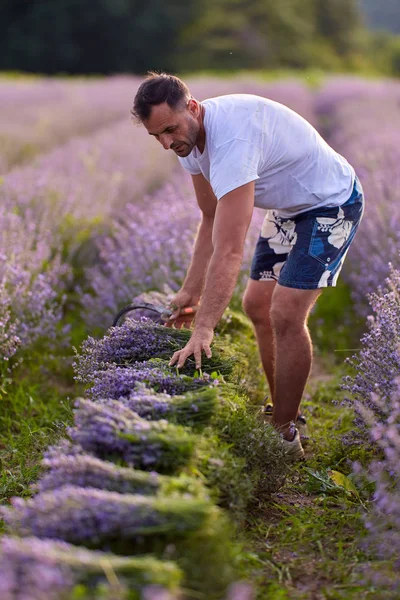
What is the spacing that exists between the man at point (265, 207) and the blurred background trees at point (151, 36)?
92.9 feet

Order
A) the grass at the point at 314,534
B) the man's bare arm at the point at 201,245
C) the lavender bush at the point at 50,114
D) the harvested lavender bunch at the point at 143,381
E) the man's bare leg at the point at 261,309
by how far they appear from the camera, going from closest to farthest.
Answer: the grass at the point at 314,534 → the harvested lavender bunch at the point at 143,381 → the man's bare arm at the point at 201,245 → the man's bare leg at the point at 261,309 → the lavender bush at the point at 50,114

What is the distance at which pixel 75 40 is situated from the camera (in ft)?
104

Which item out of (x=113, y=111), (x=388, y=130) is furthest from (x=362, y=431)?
(x=113, y=111)

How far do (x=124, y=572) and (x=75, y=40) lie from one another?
32458 millimetres

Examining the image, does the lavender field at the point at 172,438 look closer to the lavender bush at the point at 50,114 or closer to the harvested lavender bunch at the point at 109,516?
the harvested lavender bunch at the point at 109,516

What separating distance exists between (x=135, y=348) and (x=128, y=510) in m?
1.16

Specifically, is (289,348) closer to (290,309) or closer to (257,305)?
(290,309)

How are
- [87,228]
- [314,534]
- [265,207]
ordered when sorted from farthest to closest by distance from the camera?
[87,228] → [265,207] → [314,534]

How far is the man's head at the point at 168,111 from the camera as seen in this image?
2590 millimetres

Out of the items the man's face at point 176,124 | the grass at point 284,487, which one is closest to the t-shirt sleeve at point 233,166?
the man's face at point 176,124

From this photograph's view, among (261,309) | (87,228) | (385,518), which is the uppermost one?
(261,309)

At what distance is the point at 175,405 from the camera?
223 centimetres

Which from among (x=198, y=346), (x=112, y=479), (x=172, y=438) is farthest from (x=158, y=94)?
(x=112, y=479)

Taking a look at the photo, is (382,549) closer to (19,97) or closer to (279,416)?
(279,416)
